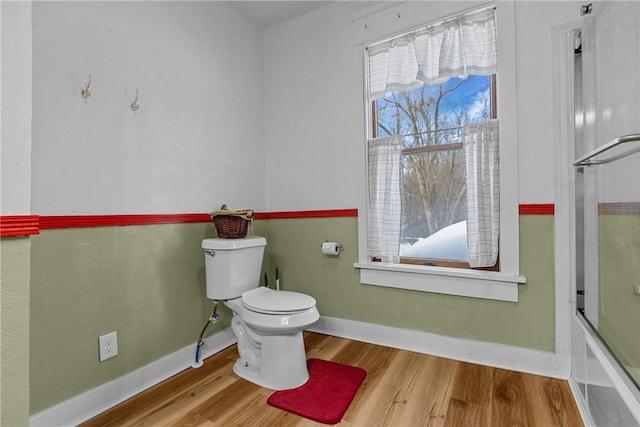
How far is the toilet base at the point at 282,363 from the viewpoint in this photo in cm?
160

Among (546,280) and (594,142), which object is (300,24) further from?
(546,280)

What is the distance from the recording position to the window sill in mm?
1729

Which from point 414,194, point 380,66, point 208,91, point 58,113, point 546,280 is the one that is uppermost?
point 380,66

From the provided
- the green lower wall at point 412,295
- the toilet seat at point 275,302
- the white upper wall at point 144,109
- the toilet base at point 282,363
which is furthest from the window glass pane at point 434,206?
the white upper wall at point 144,109

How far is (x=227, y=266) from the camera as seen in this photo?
177 cm

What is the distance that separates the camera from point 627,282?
1057mm

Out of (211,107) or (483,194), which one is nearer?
(483,194)

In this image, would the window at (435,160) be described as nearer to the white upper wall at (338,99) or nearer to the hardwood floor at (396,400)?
the white upper wall at (338,99)

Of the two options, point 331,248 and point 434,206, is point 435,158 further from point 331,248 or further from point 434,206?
point 331,248

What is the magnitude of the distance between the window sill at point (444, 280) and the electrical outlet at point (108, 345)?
143cm

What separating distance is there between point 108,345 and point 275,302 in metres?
0.81

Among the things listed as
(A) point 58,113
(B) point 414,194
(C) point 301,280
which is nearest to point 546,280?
(B) point 414,194

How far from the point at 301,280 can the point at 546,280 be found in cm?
155

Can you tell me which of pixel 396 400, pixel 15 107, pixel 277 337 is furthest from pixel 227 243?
pixel 396 400
